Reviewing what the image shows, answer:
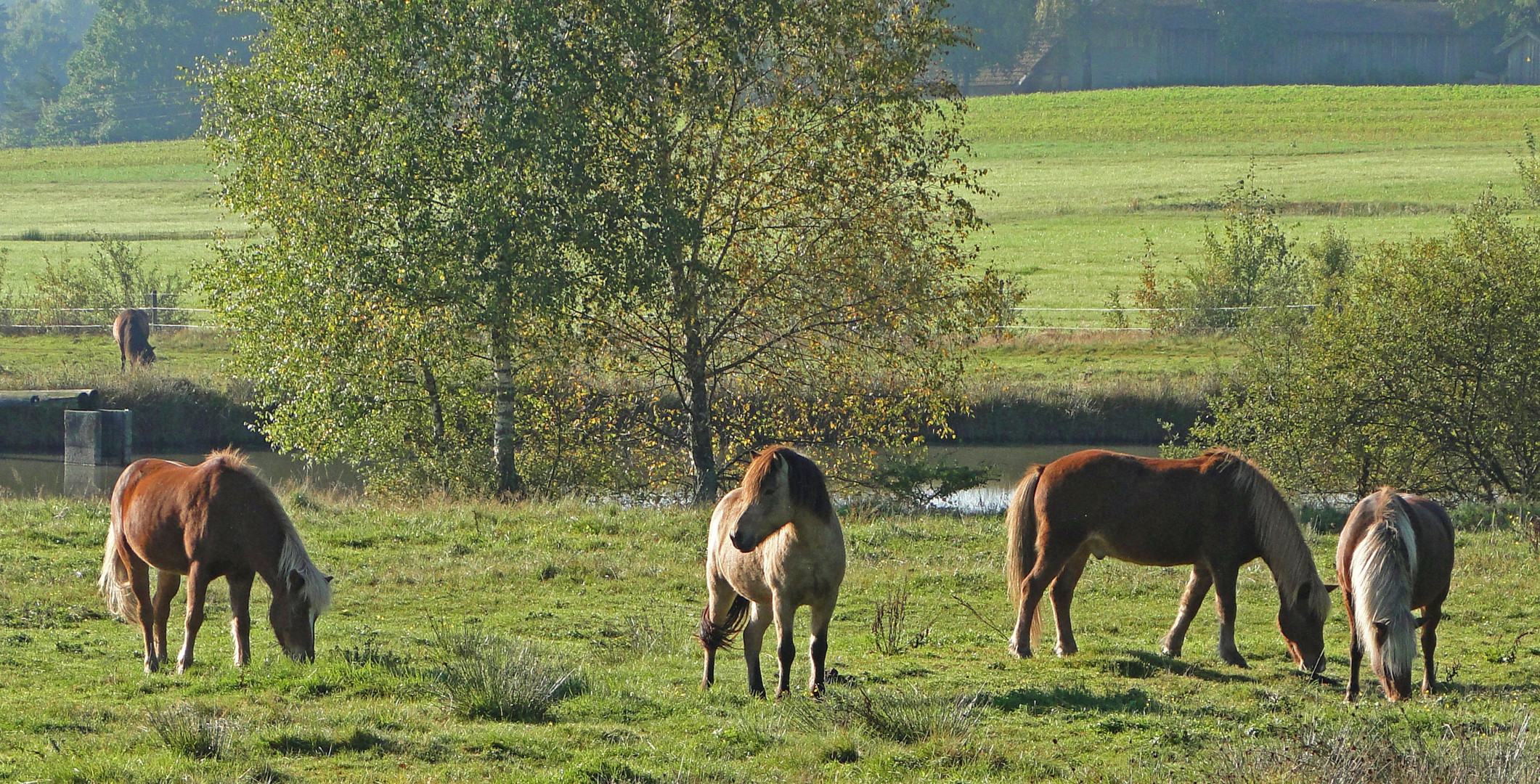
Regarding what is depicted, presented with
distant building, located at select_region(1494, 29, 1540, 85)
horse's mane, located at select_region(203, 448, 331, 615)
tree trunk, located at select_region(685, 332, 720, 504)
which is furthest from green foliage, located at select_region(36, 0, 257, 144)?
horse's mane, located at select_region(203, 448, 331, 615)

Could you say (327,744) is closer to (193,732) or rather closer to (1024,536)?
(193,732)

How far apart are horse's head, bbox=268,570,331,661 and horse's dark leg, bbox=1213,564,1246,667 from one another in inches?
248

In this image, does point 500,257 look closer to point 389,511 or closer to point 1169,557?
point 389,511

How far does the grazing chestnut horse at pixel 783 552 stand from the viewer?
24.8 ft

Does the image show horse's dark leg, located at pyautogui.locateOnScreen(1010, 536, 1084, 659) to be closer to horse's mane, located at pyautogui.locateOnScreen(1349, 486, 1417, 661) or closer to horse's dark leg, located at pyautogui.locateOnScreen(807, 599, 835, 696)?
horse's mane, located at pyautogui.locateOnScreen(1349, 486, 1417, 661)

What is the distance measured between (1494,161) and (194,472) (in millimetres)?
62576

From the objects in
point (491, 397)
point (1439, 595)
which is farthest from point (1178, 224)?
point (1439, 595)

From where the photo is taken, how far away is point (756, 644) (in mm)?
8219

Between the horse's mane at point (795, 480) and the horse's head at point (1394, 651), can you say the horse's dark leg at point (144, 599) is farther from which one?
the horse's head at point (1394, 651)

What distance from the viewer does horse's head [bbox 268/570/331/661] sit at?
28.5 ft

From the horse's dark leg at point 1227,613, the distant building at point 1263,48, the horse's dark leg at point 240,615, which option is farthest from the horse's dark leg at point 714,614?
the distant building at point 1263,48

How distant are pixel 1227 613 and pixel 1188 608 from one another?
1.18 feet

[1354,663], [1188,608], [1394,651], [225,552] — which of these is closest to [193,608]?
[225,552]

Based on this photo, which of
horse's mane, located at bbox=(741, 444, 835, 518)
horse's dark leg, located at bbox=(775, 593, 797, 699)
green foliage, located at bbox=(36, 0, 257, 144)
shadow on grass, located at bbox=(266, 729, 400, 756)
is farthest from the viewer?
green foliage, located at bbox=(36, 0, 257, 144)
